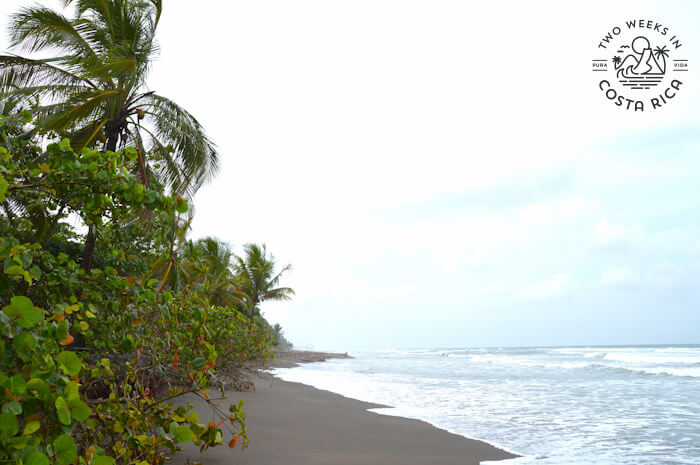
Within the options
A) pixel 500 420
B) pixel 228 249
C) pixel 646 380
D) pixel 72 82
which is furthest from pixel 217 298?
pixel 646 380

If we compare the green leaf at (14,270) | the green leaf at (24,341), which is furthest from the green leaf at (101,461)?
the green leaf at (14,270)

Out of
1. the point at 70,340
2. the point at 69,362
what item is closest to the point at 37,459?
the point at 69,362

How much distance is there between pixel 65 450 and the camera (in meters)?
1.56

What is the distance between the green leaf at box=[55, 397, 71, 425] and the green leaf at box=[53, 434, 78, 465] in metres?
0.05

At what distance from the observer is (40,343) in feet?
6.38

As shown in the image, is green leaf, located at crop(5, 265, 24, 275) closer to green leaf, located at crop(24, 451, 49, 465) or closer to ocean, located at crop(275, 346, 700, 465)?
green leaf, located at crop(24, 451, 49, 465)

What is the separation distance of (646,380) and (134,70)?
59.1ft

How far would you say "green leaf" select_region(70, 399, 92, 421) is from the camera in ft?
5.29

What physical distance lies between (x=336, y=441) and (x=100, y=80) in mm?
6838

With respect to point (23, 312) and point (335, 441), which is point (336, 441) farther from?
point (23, 312)

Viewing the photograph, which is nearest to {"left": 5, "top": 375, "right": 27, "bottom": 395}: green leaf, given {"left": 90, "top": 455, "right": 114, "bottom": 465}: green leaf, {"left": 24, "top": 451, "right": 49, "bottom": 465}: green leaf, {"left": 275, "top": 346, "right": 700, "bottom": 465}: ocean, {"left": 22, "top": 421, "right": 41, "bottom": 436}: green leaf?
{"left": 22, "top": 421, "right": 41, "bottom": 436}: green leaf

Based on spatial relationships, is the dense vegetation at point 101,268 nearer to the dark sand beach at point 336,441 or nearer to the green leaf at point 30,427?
the green leaf at point 30,427

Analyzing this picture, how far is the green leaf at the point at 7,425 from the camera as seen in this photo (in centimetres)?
141

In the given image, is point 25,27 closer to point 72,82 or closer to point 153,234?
point 72,82
